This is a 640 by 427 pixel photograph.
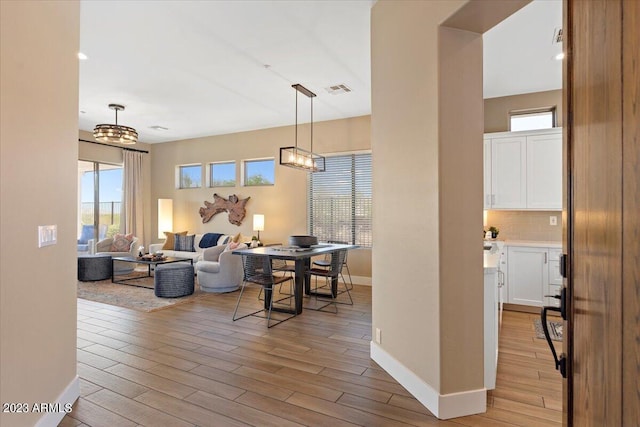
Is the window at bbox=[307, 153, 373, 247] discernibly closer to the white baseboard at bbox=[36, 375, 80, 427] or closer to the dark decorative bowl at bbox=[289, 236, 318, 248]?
the dark decorative bowl at bbox=[289, 236, 318, 248]

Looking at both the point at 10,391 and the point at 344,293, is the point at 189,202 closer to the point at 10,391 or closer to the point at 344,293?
the point at 344,293

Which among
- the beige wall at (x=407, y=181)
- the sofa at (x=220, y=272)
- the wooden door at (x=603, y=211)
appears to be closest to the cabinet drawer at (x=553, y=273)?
the beige wall at (x=407, y=181)

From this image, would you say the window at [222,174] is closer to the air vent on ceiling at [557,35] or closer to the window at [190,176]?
the window at [190,176]

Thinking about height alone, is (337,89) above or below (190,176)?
above

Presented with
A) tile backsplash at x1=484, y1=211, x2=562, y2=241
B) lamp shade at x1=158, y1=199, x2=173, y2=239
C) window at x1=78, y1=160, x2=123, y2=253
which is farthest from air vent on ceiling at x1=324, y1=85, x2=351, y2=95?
window at x1=78, y1=160, x2=123, y2=253

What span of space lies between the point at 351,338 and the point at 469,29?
2940mm

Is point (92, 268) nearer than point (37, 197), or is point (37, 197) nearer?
point (37, 197)

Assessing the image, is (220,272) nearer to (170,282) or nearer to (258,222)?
(170,282)

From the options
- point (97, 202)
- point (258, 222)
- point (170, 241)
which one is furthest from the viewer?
point (97, 202)

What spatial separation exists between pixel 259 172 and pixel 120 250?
11.4 feet

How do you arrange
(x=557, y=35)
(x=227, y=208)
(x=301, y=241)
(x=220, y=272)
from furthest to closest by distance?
(x=227, y=208) < (x=220, y=272) < (x=301, y=241) < (x=557, y=35)

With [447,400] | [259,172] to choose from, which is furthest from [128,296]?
[447,400]

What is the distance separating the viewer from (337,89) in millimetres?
5113

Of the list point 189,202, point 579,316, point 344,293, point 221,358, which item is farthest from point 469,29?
point 189,202
